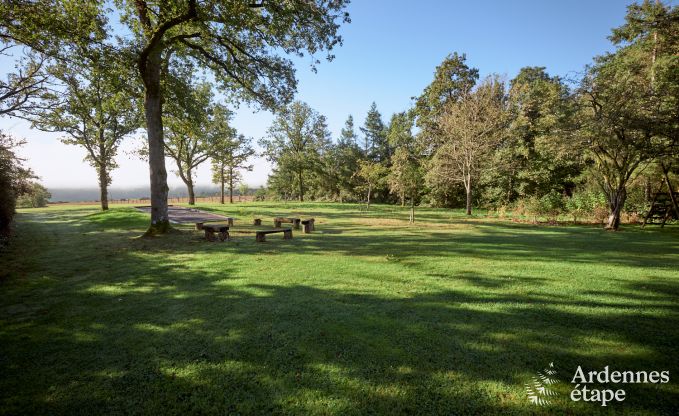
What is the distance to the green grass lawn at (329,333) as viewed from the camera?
2799mm

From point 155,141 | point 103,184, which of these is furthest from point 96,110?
point 155,141

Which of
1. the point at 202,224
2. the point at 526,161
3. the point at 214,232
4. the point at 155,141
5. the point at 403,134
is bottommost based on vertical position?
the point at 214,232

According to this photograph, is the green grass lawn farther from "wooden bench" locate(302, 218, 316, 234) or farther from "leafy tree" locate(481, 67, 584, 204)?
"leafy tree" locate(481, 67, 584, 204)

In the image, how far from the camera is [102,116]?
25.5m

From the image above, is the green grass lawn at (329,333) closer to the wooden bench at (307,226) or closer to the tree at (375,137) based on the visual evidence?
the wooden bench at (307,226)

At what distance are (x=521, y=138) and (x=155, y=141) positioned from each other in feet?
112

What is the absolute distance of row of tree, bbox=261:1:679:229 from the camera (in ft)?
43.9

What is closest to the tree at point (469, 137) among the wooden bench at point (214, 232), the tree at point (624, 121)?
the tree at point (624, 121)

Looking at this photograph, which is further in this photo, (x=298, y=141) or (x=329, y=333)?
(x=298, y=141)

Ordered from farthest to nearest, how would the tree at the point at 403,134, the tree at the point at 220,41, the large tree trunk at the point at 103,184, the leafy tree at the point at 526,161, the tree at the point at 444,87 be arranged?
the tree at the point at 403,134
the tree at the point at 444,87
the leafy tree at the point at 526,161
the large tree trunk at the point at 103,184
the tree at the point at 220,41

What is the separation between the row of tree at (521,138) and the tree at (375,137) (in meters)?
0.21

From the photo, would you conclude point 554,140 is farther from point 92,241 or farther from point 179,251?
point 92,241

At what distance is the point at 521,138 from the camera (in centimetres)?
3089

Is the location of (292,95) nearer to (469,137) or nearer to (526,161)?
(469,137)
